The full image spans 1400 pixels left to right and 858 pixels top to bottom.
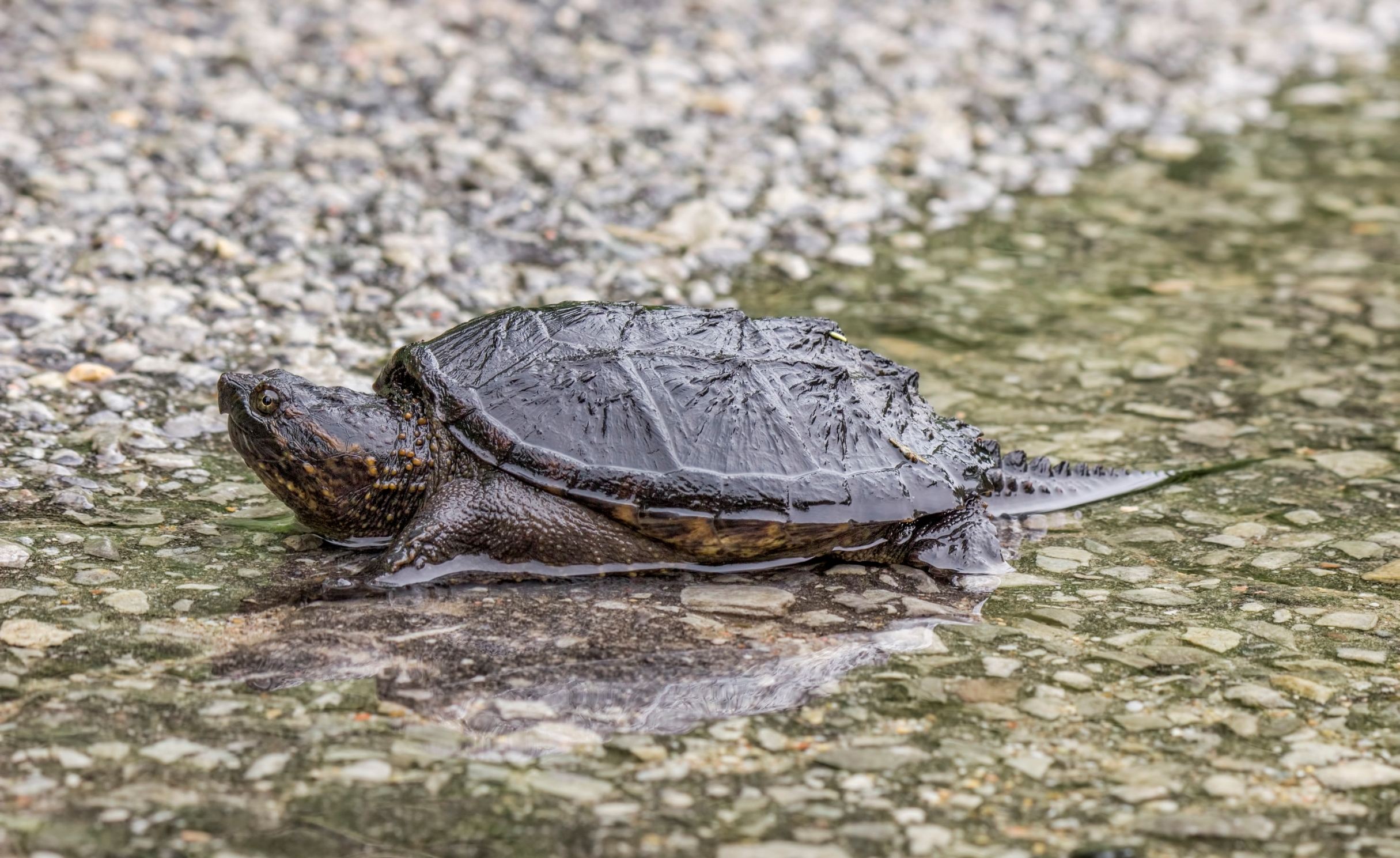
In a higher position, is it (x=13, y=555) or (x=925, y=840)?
(x=13, y=555)

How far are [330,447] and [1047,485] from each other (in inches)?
93.3

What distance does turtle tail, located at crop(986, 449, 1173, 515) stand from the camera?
4.72 metres

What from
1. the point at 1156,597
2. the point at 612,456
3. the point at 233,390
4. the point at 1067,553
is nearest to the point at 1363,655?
the point at 1156,597

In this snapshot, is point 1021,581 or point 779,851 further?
point 1021,581

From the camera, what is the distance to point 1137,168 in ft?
28.1

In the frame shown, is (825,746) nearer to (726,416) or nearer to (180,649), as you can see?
(726,416)

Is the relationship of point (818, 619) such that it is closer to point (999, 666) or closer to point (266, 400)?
point (999, 666)

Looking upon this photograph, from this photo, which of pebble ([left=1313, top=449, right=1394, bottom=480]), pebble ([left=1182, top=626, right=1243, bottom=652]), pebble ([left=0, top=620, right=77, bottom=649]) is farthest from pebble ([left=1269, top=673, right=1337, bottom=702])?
pebble ([left=0, top=620, right=77, bottom=649])

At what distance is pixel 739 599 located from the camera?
4086 millimetres

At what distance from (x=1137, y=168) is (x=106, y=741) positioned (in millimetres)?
7123

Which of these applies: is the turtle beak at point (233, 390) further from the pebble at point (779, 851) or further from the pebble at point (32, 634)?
the pebble at point (779, 851)

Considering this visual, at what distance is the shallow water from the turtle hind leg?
0.12m

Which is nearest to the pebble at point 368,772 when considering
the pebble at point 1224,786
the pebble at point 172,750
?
the pebble at point 172,750

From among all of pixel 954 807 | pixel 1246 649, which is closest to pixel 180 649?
pixel 954 807
